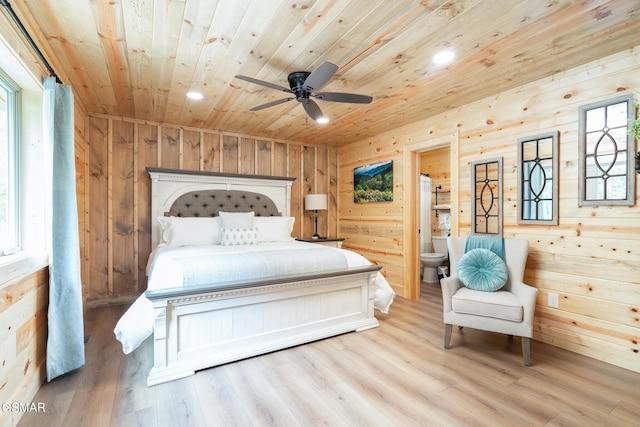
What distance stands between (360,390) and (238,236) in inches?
86.9

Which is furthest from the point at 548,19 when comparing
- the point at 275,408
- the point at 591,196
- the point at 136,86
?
the point at 136,86

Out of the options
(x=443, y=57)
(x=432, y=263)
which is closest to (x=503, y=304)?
(x=443, y=57)

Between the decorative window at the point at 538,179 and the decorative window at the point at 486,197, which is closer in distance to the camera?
the decorative window at the point at 538,179

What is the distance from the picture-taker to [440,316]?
11.2ft

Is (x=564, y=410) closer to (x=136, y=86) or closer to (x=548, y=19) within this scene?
(x=548, y=19)

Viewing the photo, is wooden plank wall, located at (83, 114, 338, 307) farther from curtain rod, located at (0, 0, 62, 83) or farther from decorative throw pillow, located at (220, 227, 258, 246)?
curtain rod, located at (0, 0, 62, 83)

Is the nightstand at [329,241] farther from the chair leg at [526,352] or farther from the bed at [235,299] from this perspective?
the chair leg at [526,352]

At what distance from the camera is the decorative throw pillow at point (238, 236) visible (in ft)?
11.6

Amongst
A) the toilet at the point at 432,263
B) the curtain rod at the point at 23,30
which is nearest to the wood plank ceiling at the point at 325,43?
the curtain rod at the point at 23,30

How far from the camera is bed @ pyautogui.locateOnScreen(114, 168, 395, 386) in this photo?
2152mm

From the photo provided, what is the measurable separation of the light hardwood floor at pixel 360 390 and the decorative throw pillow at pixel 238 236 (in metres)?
1.28

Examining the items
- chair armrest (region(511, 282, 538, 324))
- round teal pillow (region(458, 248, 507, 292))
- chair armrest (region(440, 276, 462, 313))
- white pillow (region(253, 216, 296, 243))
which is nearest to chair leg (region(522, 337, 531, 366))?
chair armrest (region(511, 282, 538, 324))

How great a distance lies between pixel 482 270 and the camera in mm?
2730

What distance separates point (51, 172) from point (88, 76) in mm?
1210
